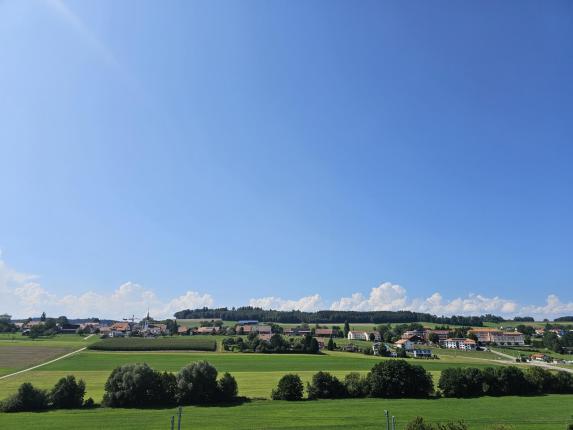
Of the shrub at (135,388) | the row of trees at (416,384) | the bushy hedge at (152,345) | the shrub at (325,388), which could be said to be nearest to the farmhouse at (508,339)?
the row of trees at (416,384)

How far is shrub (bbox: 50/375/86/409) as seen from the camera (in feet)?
162

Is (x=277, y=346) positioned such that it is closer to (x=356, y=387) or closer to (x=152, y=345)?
(x=152, y=345)

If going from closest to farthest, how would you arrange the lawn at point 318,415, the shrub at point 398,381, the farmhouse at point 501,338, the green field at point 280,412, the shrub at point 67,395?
the lawn at point 318,415
the green field at point 280,412
the shrub at point 67,395
the shrub at point 398,381
the farmhouse at point 501,338

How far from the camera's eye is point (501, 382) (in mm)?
59562

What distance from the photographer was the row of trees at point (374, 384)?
55.2 m

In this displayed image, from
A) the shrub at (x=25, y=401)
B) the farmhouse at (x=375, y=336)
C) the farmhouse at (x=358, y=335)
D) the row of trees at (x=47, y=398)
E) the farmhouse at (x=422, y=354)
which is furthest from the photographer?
the farmhouse at (x=358, y=335)

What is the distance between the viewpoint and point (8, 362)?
275ft

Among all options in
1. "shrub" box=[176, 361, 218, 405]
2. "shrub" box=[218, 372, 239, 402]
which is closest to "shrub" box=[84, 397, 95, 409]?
"shrub" box=[176, 361, 218, 405]

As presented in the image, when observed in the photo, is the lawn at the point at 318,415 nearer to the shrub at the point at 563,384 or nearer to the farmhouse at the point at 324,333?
the shrub at the point at 563,384

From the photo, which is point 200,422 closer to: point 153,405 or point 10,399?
point 153,405

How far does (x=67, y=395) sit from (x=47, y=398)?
240 centimetres

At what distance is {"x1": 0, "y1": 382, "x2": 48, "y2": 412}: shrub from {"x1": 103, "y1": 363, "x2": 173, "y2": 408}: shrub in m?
6.88

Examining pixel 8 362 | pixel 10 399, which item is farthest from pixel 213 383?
pixel 8 362

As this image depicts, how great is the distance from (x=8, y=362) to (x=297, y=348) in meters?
66.2
